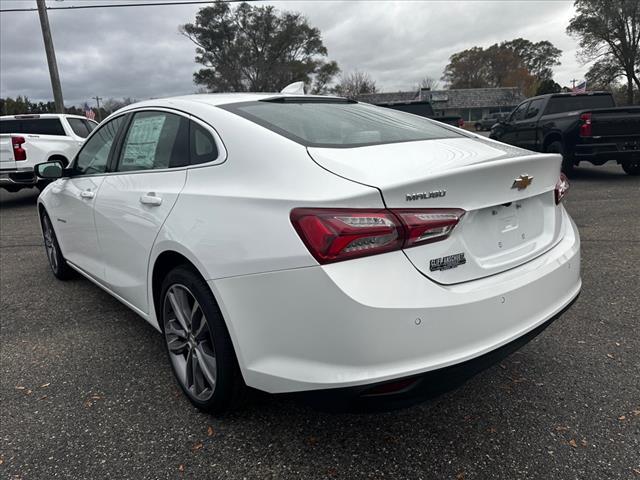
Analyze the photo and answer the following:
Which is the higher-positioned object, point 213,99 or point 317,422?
point 213,99

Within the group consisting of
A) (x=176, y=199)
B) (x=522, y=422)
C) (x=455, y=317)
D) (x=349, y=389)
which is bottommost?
(x=522, y=422)

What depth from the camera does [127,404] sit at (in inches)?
101

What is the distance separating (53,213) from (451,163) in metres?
3.65

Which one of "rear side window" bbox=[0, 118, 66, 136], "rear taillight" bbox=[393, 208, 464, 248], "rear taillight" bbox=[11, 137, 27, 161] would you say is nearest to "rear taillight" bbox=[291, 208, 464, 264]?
"rear taillight" bbox=[393, 208, 464, 248]

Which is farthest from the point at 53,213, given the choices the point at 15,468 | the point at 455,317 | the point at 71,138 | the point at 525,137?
the point at 525,137

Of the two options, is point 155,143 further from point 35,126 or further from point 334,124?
point 35,126

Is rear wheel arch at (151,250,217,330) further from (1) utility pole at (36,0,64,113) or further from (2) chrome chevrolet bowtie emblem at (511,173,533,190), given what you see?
(1) utility pole at (36,0,64,113)

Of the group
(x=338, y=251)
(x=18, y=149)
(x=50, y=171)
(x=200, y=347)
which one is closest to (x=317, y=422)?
(x=200, y=347)

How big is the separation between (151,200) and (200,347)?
2.65 ft

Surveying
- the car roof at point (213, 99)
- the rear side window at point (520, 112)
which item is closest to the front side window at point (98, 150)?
the car roof at point (213, 99)

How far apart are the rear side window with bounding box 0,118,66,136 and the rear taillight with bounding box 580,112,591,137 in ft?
34.7

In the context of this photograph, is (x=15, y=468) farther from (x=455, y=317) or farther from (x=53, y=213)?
(x=53, y=213)

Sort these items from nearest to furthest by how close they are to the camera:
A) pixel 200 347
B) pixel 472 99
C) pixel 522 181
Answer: pixel 522 181 → pixel 200 347 → pixel 472 99

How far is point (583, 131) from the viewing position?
29.3 feet
